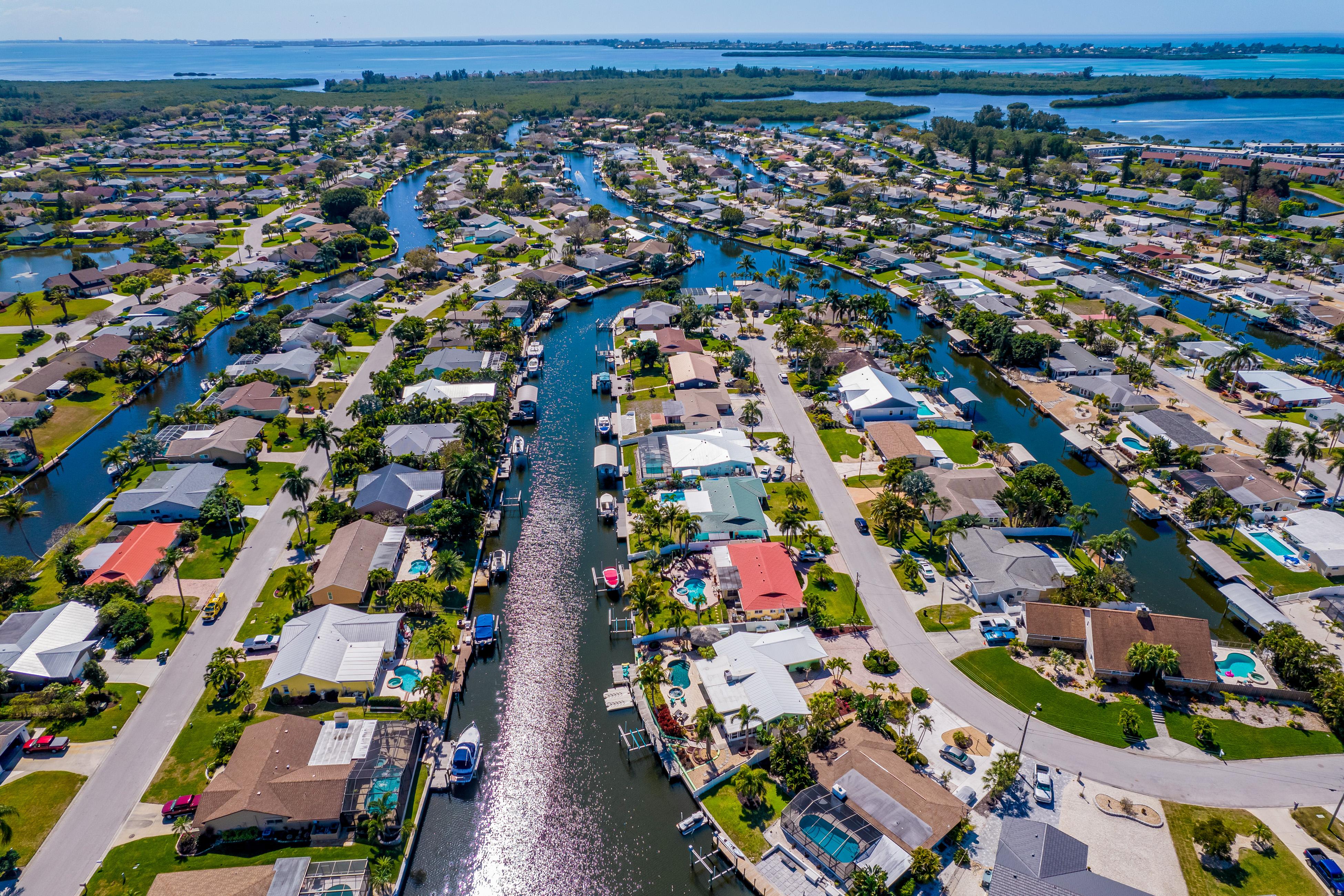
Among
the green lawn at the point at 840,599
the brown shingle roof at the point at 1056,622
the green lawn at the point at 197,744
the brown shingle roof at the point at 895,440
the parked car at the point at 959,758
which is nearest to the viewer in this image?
the green lawn at the point at 197,744

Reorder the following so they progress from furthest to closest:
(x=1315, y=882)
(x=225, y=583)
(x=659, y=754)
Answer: (x=225, y=583), (x=659, y=754), (x=1315, y=882)

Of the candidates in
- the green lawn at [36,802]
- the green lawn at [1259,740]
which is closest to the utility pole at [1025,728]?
the green lawn at [1259,740]

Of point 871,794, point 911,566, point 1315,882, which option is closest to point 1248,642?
point 1315,882

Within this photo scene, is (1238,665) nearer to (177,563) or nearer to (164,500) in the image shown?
(177,563)

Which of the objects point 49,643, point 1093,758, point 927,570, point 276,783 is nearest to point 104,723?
point 49,643

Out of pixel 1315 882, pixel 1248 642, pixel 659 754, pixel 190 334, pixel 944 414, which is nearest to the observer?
pixel 1315 882

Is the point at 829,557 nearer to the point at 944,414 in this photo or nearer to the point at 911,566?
the point at 911,566

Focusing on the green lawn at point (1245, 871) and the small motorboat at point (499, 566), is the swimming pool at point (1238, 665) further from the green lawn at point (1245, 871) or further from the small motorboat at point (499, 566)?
the small motorboat at point (499, 566)
